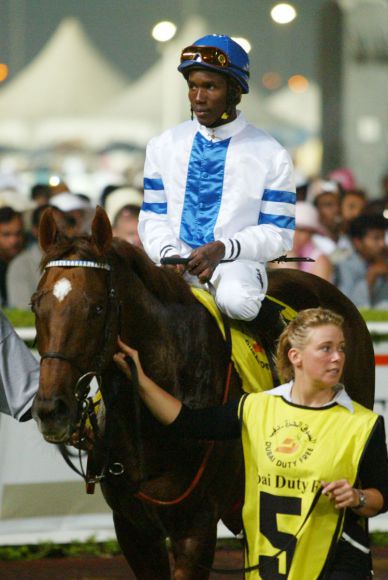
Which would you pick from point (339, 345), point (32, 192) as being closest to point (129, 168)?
point (32, 192)

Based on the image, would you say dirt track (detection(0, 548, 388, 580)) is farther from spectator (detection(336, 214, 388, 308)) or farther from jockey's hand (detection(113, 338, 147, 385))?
spectator (detection(336, 214, 388, 308))

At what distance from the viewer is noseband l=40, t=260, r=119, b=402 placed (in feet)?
13.5

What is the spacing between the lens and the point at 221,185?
200 inches

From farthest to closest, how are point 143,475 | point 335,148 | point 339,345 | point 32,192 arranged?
point 335,148
point 32,192
point 143,475
point 339,345

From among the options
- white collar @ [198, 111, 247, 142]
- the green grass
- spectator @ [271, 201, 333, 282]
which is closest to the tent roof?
spectator @ [271, 201, 333, 282]

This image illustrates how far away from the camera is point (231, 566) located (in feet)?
22.6

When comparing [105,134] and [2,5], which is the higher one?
[2,5]

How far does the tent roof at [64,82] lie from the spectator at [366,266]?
4222 millimetres

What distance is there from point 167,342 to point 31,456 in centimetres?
261

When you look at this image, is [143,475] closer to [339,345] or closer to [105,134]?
[339,345]

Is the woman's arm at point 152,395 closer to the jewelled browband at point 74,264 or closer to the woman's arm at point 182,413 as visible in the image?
the woman's arm at point 182,413

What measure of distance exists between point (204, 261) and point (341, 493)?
4.49 feet

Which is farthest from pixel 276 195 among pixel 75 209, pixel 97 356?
pixel 75 209

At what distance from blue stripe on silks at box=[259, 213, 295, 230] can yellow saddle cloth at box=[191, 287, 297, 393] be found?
39 centimetres
